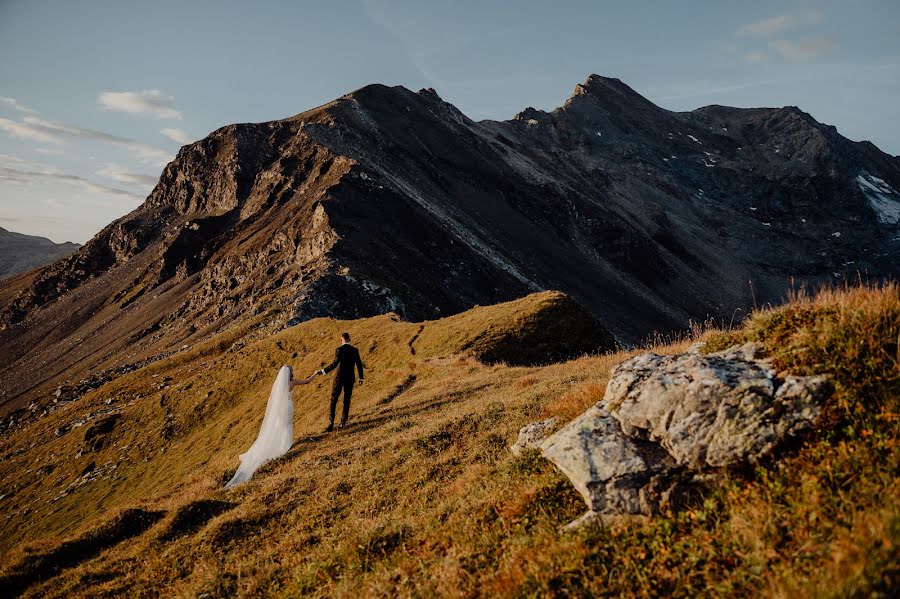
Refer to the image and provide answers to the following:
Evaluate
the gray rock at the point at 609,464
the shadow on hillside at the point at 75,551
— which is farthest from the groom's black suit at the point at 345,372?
the gray rock at the point at 609,464

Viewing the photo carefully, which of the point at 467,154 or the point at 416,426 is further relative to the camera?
the point at 467,154

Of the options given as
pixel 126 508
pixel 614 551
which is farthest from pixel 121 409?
pixel 614 551

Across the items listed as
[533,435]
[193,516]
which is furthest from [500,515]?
[193,516]

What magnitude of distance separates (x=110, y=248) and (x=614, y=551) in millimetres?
152861

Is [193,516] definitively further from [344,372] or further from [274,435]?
[344,372]

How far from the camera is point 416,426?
1412 cm

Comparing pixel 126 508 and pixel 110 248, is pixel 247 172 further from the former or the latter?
pixel 126 508

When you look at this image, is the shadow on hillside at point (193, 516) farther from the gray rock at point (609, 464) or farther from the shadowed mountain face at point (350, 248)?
the shadowed mountain face at point (350, 248)

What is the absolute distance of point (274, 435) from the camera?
16.4 meters

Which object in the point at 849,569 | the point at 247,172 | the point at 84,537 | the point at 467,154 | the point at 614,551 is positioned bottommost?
the point at 84,537

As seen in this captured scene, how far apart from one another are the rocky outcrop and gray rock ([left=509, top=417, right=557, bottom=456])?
1611mm

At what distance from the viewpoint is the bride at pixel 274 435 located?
49.8 ft

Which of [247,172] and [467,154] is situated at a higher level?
[467,154]

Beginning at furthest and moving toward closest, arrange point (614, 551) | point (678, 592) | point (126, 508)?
point (126, 508) → point (614, 551) → point (678, 592)
